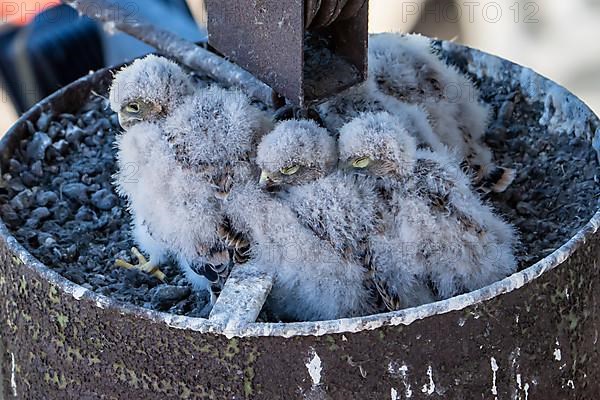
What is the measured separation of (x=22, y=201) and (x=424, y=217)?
828mm

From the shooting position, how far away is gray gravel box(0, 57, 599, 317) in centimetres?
198

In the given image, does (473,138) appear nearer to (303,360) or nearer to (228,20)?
(228,20)

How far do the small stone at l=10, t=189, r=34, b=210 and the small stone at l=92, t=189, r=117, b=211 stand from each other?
0.42 ft

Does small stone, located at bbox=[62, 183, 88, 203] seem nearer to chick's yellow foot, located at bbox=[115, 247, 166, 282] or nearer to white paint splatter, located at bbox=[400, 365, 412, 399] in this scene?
chick's yellow foot, located at bbox=[115, 247, 166, 282]

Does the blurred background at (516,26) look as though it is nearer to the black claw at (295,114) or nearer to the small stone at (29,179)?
the small stone at (29,179)

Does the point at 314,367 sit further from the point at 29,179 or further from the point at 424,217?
the point at 29,179

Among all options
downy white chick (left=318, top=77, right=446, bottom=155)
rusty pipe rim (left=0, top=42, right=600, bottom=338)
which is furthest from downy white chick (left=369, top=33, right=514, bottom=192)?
rusty pipe rim (left=0, top=42, right=600, bottom=338)

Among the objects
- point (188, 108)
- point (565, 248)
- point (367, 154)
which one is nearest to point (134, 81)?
point (188, 108)

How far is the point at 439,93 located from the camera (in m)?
2.22

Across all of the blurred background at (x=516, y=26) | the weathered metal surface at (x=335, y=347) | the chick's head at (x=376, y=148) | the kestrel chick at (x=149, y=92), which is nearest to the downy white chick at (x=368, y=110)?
the chick's head at (x=376, y=148)

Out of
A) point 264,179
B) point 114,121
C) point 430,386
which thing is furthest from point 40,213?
point 430,386

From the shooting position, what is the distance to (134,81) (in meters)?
1.98

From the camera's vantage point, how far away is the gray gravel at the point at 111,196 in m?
1.98

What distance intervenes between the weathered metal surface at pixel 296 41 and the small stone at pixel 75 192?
1.45ft
